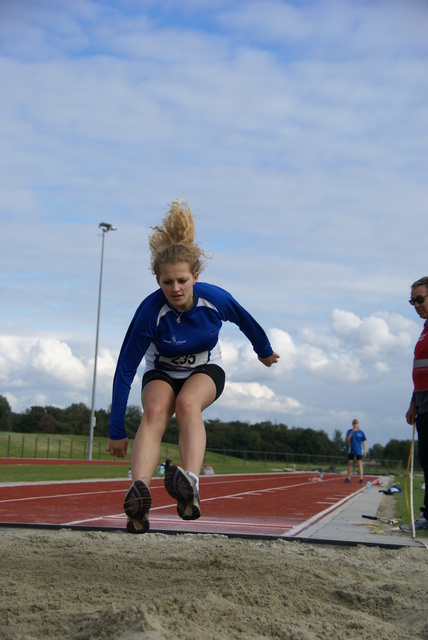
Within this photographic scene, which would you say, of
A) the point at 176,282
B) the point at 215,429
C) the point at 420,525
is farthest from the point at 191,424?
→ the point at 215,429

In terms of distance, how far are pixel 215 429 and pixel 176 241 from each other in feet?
192

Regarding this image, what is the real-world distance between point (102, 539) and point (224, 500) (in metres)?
6.82

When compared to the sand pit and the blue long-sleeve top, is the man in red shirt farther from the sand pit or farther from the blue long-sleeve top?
the blue long-sleeve top

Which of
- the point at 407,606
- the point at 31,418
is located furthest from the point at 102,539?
the point at 31,418

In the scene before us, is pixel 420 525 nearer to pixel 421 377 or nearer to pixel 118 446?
pixel 421 377

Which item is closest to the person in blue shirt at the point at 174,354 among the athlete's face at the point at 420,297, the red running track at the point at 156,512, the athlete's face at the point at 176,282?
the athlete's face at the point at 176,282

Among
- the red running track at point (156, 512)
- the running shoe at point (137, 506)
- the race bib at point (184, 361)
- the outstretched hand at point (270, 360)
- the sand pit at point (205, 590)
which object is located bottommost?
the red running track at point (156, 512)

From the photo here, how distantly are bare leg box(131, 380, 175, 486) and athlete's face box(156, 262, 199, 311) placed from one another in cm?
59

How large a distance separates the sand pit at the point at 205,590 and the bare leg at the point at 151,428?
23.1 inches

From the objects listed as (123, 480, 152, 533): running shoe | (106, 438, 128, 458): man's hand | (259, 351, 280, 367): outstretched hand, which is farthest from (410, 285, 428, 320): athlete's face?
(123, 480, 152, 533): running shoe

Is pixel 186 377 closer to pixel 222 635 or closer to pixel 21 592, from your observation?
pixel 21 592

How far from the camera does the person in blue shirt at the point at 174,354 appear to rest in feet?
13.6

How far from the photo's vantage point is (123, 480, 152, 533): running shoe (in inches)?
149

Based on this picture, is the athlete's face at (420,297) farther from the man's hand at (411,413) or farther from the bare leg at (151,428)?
the bare leg at (151,428)
